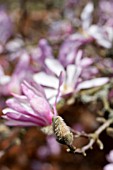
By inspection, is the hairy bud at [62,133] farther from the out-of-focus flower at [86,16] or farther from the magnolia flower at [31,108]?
the out-of-focus flower at [86,16]

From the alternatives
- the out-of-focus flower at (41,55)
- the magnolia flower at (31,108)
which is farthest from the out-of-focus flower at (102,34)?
the magnolia flower at (31,108)

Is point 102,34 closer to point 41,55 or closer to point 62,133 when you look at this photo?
point 41,55

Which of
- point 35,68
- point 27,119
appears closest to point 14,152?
point 35,68

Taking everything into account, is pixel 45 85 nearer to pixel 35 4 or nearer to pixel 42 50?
pixel 42 50

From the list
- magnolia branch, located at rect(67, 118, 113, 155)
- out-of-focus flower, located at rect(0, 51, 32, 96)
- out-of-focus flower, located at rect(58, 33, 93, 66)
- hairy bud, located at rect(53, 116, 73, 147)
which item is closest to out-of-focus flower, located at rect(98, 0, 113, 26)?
out-of-focus flower, located at rect(58, 33, 93, 66)

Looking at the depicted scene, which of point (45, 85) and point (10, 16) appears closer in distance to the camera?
point (45, 85)

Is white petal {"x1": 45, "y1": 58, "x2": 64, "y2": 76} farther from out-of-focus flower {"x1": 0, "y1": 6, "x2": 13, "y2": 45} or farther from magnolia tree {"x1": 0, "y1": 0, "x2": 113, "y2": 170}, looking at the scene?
out-of-focus flower {"x1": 0, "y1": 6, "x2": 13, "y2": 45}

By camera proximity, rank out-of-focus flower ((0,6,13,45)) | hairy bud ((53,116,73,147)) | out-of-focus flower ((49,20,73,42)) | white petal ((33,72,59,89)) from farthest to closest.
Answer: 1. out-of-focus flower ((0,6,13,45))
2. out-of-focus flower ((49,20,73,42))
3. white petal ((33,72,59,89))
4. hairy bud ((53,116,73,147))
